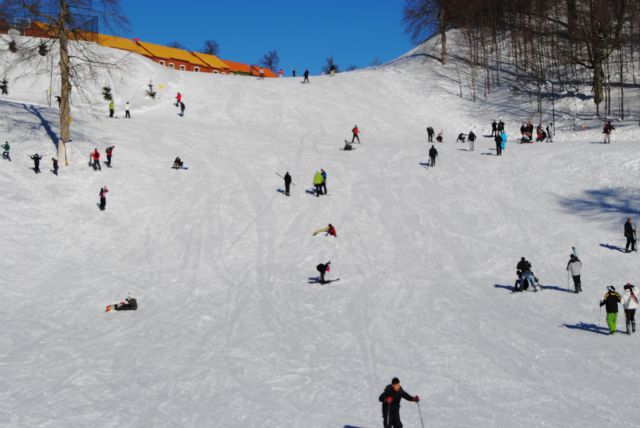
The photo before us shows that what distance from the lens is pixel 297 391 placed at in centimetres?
1191

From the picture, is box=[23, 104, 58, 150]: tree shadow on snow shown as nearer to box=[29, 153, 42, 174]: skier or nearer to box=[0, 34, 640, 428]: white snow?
box=[0, 34, 640, 428]: white snow

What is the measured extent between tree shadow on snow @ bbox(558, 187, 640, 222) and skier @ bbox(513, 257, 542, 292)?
310 inches

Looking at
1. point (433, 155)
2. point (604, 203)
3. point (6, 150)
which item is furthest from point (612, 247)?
point (6, 150)

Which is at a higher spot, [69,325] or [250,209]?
[250,209]

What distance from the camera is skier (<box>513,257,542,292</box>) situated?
18047 millimetres

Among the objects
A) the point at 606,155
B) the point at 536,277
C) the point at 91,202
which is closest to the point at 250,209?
the point at 91,202

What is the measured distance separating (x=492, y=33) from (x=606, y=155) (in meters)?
35.4

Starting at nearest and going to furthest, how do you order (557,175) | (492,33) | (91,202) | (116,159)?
(91,202)
(557,175)
(116,159)
(492,33)

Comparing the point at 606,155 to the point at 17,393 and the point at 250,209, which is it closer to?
the point at 250,209

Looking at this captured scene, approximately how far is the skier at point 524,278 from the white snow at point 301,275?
0.57 metres

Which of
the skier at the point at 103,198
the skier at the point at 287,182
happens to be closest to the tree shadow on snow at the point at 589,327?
the skier at the point at 287,182

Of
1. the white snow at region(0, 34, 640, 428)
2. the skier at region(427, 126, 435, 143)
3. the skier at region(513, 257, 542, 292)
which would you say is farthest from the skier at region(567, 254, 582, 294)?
the skier at region(427, 126, 435, 143)

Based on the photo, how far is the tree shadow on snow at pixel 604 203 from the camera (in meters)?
24.5

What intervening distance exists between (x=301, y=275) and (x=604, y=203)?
13.9 metres
